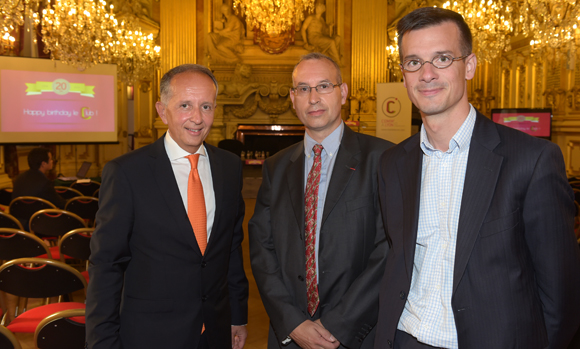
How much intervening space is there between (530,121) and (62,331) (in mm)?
9283

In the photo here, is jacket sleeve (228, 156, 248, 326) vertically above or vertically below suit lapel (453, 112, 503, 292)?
below

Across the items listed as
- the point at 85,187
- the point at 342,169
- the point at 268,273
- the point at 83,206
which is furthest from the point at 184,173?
the point at 85,187

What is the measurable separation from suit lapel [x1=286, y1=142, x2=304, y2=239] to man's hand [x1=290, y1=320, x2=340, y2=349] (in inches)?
14.3

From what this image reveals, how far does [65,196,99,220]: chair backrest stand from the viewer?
5180mm

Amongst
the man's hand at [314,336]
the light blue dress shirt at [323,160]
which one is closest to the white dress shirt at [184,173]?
the light blue dress shirt at [323,160]

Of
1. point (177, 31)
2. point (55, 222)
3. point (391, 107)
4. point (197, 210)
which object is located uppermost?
point (177, 31)

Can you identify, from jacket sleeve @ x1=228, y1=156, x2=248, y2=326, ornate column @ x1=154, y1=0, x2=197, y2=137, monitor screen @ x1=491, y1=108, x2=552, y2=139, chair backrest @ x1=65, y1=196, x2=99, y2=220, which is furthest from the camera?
ornate column @ x1=154, y1=0, x2=197, y2=137

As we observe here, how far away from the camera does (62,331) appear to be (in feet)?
6.26

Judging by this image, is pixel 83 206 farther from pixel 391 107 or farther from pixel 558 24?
pixel 558 24

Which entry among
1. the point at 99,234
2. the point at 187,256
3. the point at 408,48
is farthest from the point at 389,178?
the point at 99,234

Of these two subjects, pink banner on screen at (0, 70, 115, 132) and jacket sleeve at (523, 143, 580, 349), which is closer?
jacket sleeve at (523, 143, 580, 349)

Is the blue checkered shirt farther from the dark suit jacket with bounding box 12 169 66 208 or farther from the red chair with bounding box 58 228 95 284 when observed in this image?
the dark suit jacket with bounding box 12 169 66 208

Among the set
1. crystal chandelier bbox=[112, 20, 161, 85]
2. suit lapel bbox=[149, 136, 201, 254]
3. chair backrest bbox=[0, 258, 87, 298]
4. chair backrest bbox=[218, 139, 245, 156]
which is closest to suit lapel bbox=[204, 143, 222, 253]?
suit lapel bbox=[149, 136, 201, 254]

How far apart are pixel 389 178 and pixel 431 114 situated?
285mm
